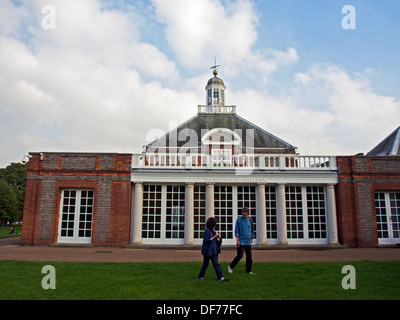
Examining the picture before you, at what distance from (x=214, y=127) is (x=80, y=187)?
45.4 ft

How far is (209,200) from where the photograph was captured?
616 inches

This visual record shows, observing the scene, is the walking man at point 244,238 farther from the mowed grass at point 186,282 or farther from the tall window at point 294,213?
the tall window at point 294,213

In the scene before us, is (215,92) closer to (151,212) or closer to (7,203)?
(151,212)

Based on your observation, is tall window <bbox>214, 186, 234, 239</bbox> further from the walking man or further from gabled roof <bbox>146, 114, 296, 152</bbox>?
gabled roof <bbox>146, 114, 296, 152</bbox>

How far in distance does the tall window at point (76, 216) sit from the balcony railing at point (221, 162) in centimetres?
304

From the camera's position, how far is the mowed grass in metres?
5.98

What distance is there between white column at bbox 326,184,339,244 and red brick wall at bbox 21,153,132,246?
33.8 ft

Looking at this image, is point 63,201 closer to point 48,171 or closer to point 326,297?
point 48,171

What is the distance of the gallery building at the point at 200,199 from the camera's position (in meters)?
15.4

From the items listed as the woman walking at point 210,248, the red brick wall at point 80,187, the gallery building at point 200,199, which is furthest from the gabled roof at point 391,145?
the woman walking at point 210,248

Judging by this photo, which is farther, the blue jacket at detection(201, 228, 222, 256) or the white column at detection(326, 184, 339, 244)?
the white column at detection(326, 184, 339, 244)

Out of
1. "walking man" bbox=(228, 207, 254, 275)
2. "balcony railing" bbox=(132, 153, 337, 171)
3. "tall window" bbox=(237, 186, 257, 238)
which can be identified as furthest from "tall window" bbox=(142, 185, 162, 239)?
"walking man" bbox=(228, 207, 254, 275)

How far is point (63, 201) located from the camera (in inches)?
621

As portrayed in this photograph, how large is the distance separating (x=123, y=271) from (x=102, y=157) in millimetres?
8664
